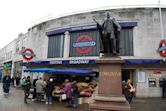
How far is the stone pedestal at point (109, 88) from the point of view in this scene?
841cm

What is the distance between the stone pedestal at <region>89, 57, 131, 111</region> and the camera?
841 centimetres

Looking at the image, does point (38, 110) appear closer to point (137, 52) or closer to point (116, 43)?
point (116, 43)

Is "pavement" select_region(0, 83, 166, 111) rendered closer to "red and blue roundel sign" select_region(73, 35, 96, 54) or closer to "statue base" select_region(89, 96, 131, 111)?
"statue base" select_region(89, 96, 131, 111)

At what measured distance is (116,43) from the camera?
991cm

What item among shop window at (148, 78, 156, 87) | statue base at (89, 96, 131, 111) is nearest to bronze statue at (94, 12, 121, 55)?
statue base at (89, 96, 131, 111)

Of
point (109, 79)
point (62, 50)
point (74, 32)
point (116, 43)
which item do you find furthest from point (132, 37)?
point (109, 79)

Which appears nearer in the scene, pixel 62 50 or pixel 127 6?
pixel 127 6

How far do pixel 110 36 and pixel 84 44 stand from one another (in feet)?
44.2

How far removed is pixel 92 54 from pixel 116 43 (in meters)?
12.6

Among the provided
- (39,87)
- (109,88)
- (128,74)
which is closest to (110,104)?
(109,88)

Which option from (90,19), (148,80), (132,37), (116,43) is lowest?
(148,80)

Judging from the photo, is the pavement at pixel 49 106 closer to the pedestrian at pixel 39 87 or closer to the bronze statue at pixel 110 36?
the pedestrian at pixel 39 87

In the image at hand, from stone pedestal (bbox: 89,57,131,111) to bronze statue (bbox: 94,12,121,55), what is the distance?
2.53ft

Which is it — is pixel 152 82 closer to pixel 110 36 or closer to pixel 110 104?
pixel 110 36
